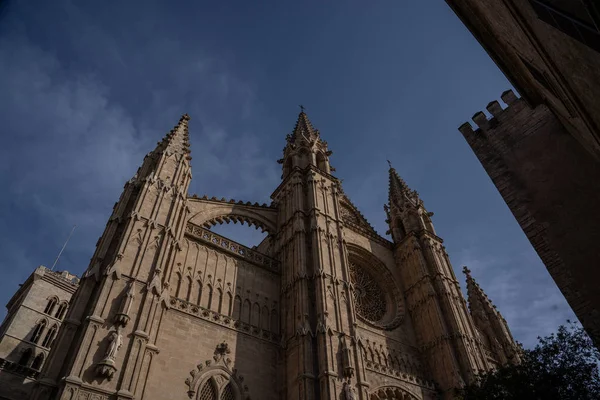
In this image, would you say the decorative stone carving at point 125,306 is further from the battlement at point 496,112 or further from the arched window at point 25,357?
the arched window at point 25,357

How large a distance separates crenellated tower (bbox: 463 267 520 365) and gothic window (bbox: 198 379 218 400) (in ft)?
64.5

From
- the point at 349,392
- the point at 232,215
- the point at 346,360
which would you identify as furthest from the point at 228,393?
the point at 232,215

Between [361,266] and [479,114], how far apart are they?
12.6 metres

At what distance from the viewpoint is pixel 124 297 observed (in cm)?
1252

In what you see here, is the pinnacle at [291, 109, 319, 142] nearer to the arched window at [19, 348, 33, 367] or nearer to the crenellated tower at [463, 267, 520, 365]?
the crenellated tower at [463, 267, 520, 365]

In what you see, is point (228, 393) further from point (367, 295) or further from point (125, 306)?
point (367, 295)

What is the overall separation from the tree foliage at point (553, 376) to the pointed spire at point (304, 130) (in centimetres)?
1955

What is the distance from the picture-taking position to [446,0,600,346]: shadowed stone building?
7148 millimetres

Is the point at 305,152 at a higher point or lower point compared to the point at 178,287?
higher

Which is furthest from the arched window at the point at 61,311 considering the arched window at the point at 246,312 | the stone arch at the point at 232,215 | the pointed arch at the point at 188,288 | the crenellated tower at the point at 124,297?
the arched window at the point at 246,312

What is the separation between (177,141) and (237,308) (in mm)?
8971

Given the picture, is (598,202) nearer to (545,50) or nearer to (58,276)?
(545,50)

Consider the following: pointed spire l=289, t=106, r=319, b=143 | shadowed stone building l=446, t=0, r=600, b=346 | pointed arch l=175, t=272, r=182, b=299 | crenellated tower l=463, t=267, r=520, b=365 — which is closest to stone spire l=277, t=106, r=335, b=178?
pointed spire l=289, t=106, r=319, b=143

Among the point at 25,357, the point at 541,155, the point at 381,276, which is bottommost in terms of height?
the point at 541,155
